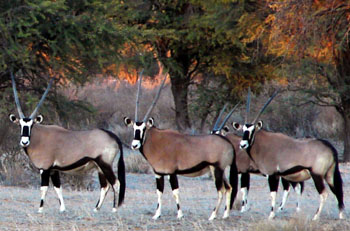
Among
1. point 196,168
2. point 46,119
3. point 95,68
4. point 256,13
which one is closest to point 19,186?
point 46,119

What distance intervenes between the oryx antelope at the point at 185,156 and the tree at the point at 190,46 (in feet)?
50.4

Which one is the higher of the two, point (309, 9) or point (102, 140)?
point (309, 9)

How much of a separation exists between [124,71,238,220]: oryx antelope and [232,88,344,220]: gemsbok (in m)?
0.51

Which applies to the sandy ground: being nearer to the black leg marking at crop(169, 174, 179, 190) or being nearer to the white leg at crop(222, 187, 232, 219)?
the white leg at crop(222, 187, 232, 219)

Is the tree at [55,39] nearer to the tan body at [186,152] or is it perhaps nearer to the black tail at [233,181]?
the tan body at [186,152]

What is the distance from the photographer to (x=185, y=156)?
11.3 m

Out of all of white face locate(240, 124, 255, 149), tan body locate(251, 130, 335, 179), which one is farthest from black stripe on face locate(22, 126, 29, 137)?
tan body locate(251, 130, 335, 179)

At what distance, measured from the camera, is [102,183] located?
1198 centimetres

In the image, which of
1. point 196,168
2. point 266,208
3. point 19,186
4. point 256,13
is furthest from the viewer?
point 256,13

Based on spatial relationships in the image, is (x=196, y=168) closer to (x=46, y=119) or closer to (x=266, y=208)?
(x=266, y=208)

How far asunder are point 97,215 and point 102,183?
2.26 ft

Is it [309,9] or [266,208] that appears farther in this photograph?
[309,9]

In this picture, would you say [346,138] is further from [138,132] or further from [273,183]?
[138,132]

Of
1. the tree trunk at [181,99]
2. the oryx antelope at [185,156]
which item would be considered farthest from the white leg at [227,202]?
the tree trunk at [181,99]
